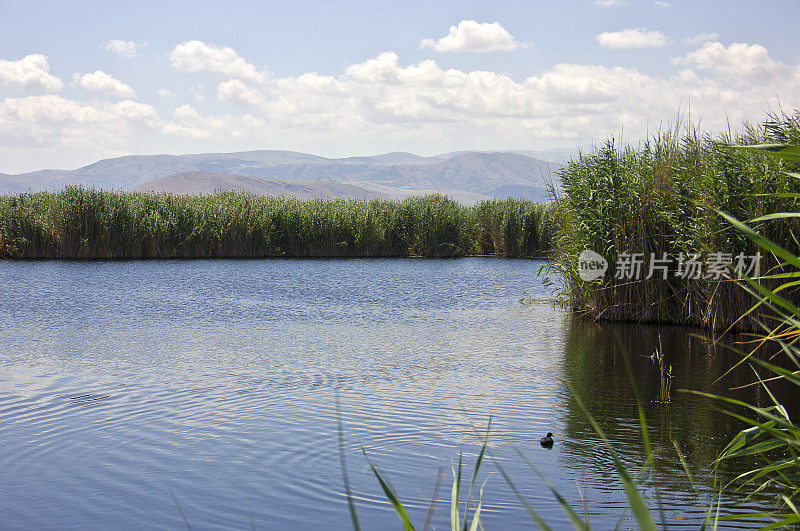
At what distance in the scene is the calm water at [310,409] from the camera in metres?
4.88

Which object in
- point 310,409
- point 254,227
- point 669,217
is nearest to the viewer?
point 310,409

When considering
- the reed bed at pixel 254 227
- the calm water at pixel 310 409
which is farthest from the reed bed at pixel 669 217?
the reed bed at pixel 254 227

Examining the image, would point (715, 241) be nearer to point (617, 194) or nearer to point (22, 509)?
point (617, 194)

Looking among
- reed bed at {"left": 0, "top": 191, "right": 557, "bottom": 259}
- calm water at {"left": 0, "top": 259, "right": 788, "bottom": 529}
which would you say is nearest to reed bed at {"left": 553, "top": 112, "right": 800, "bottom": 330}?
calm water at {"left": 0, "top": 259, "right": 788, "bottom": 529}

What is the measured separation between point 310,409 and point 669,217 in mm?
7551

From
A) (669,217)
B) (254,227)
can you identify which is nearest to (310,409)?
(669,217)

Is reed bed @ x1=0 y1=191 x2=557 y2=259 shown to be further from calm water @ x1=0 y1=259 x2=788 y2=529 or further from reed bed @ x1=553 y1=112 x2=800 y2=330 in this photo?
reed bed @ x1=553 y1=112 x2=800 y2=330

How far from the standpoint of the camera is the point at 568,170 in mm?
13773

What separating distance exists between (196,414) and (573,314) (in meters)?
8.85

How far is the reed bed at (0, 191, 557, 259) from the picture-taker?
88.2 ft

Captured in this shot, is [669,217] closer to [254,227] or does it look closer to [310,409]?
[310,409]

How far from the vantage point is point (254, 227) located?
2923 centimetres

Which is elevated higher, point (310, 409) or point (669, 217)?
point (669, 217)

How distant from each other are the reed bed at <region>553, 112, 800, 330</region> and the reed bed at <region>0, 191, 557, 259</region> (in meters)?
14.0
